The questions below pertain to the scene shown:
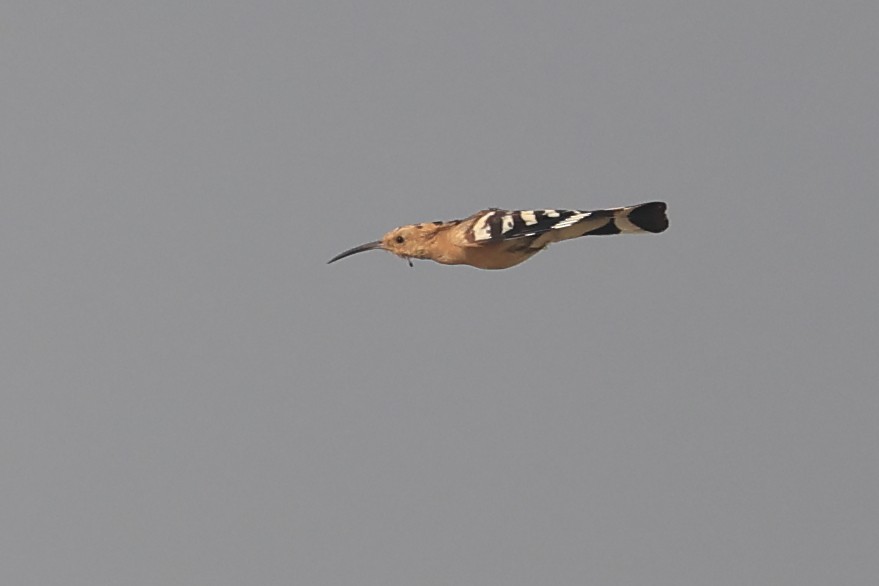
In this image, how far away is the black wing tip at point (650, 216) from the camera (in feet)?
26.5

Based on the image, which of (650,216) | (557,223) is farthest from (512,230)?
(650,216)

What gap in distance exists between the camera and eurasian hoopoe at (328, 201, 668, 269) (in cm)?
803

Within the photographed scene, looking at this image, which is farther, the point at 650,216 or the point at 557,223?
the point at 650,216

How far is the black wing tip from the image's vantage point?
809 centimetres

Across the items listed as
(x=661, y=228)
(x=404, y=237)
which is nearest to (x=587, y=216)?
(x=661, y=228)

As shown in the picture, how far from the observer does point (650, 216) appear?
8133 mm

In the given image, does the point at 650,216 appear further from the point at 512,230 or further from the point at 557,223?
the point at 512,230

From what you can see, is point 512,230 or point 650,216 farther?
point 650,216

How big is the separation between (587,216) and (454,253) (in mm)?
753

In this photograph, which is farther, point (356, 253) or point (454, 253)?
point (356, 253)

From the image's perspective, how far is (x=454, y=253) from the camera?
27.2 ft

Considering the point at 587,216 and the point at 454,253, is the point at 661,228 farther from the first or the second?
the point at 454,253

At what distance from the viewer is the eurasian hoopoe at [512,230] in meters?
8.03

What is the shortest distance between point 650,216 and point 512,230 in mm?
746
